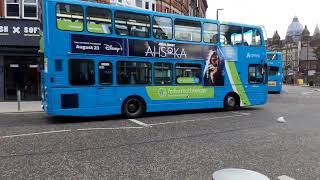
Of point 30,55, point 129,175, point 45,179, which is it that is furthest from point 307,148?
point 30,55

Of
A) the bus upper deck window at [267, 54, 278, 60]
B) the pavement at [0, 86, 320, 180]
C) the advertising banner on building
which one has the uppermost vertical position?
the advertising banner on building

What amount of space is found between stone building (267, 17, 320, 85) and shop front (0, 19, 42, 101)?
80.7 metres

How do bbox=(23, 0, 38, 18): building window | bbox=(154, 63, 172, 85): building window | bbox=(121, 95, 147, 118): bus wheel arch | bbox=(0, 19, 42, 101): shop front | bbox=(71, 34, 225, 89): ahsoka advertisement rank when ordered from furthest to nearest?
bbox=(23, 0, 38, 18): building window
bbox=(0, 19, 42, 101): shop front
bbox=(154, 63, 172, 85): building window
bbox=(121, 95, 147, 118): bus wheel arch
bbox=(71, 34, 225, 89): ahsoka advertisement

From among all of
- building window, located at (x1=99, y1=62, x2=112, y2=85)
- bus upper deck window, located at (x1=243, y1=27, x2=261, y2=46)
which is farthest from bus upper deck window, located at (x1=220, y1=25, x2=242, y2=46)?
building window, located at (x1=99, y1=62, x2=112, y2=85)

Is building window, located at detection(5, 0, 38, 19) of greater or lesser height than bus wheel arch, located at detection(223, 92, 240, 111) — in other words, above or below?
above

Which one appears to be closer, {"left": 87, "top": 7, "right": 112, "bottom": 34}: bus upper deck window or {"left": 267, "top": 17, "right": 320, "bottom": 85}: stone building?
{"left": 87, "top": 7, "right": 112, "bottom": 34}: bus upper deck window

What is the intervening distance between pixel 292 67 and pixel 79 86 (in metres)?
122

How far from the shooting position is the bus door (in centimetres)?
1280

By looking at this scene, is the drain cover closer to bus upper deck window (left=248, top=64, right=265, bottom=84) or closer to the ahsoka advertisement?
the ahsoka advertisement

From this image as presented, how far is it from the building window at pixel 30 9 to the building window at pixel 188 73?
12212mm

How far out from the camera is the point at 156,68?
1416 centimetres

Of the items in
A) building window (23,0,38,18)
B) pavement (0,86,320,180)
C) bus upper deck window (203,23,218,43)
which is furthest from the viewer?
building window (23,0,38,18)

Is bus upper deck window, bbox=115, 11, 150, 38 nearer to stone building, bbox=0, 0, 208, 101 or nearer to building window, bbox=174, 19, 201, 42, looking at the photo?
building window, bbox=174, 19, 201, 42

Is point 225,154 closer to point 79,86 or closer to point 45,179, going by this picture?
point 45,179
